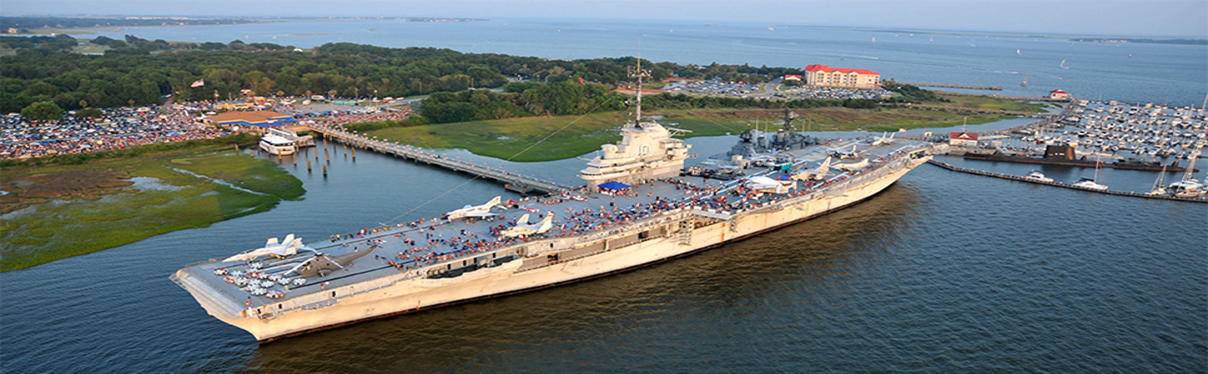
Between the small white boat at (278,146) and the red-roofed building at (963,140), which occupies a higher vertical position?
the red-roofed building at (963,140)

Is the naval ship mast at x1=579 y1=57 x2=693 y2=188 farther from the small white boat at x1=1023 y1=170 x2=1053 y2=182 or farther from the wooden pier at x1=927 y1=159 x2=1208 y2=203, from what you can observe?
the small white boat at x1=1023 y1=170 x2=1053 y2=182

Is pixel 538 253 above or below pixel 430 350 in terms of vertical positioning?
above

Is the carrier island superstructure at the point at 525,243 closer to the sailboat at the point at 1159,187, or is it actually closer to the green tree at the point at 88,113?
the sailboat at the point at 1159,187

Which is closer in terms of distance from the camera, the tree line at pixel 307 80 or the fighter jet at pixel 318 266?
the fighter jet at pixel 318 266

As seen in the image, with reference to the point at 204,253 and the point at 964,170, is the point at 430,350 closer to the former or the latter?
the point at 204,253

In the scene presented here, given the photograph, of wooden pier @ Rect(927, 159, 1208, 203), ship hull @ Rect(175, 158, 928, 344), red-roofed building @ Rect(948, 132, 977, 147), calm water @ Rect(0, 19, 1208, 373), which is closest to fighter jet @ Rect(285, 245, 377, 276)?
ship hull @ Rect(175, 158, 928, 344)

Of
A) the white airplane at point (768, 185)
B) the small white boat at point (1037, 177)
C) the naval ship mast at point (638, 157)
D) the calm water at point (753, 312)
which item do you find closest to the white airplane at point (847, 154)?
the calm water at point (753, 312)

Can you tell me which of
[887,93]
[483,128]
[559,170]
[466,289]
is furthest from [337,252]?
[887,93]

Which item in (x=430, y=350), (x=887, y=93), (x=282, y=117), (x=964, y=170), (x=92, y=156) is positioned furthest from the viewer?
(x=887, y=93)
